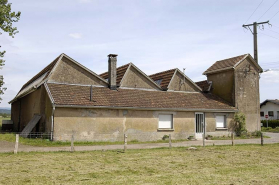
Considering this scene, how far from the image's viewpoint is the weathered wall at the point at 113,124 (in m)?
19.3

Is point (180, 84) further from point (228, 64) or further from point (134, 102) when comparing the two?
point (134, 102)

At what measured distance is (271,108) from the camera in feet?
172

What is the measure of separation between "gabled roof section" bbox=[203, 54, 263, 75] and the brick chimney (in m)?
10.9

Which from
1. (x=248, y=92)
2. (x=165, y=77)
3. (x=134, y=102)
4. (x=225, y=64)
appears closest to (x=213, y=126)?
(x=248, y=92)

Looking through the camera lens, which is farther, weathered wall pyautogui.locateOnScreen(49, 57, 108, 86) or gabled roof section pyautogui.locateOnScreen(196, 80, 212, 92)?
gabled roof section pyautogui.locateOnScreen(196, 80, 212, 92)

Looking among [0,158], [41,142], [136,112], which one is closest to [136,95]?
[136,112]

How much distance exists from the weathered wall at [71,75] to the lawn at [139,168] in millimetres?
8862

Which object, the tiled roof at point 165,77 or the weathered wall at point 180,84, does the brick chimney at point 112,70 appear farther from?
the weathered wall at point 180,84

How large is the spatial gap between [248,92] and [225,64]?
3.50 metres

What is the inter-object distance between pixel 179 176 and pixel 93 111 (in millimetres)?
11845

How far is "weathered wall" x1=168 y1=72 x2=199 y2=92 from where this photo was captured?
90.8ft

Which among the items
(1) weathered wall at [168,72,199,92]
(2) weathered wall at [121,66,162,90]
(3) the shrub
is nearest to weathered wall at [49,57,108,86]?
(2) weathered wall at [121,66,162,90]

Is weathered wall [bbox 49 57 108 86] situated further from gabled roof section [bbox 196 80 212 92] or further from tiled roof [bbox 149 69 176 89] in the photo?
gabled roof section [bbox 196 80 212 92]

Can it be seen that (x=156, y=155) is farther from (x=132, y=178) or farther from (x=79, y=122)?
(x=79, y=122)
